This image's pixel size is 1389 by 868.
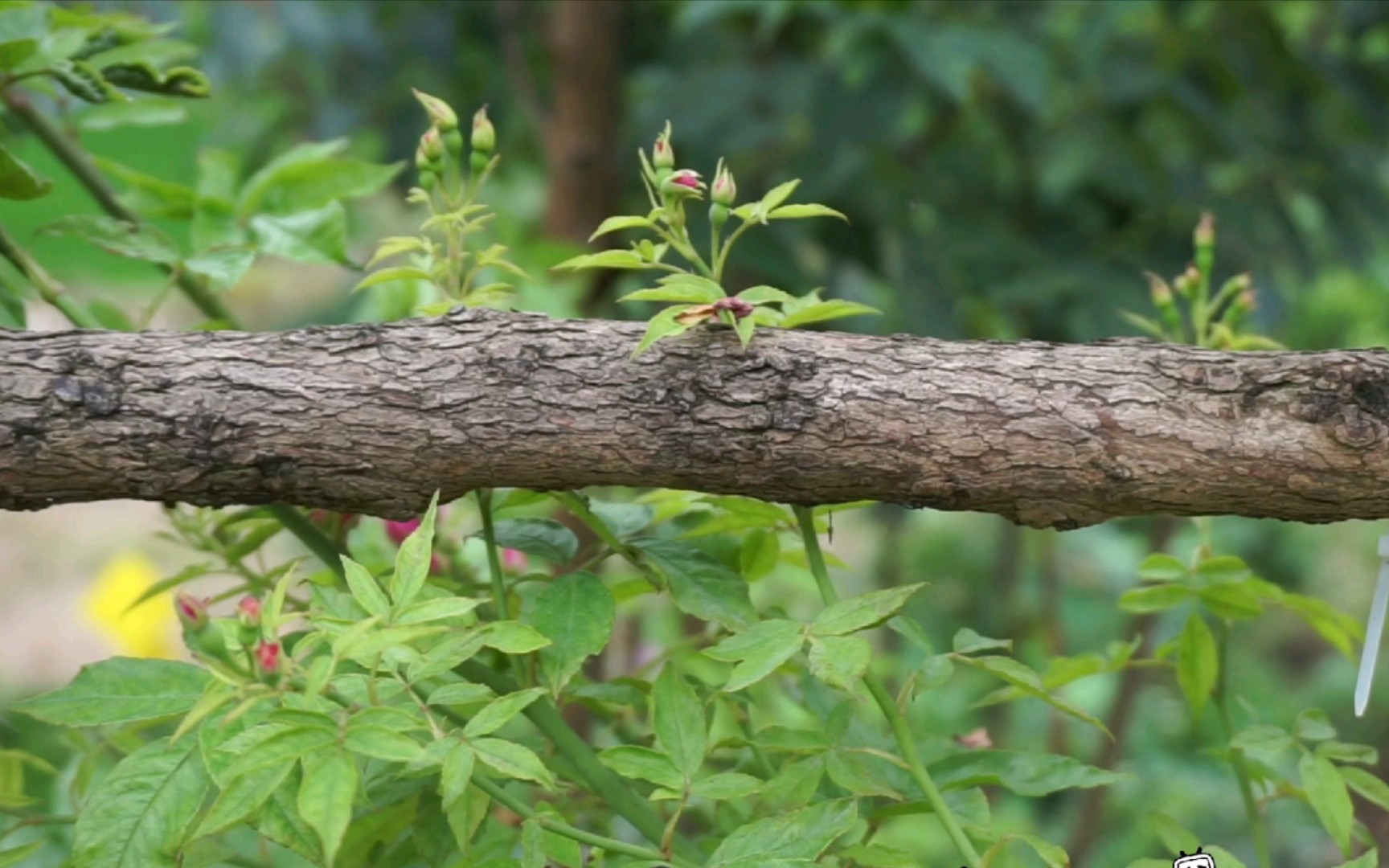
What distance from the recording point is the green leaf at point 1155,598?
732 millimetres

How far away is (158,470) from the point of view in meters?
0.60

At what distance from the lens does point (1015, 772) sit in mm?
667

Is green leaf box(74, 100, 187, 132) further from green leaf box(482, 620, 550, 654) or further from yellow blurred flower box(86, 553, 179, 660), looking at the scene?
yellow blurred flower box(86, 553, 179, 660)

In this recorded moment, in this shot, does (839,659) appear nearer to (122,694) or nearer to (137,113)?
(122,694)

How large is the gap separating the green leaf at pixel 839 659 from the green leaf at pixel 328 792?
0.57ft

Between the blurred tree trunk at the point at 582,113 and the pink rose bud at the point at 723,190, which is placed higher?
the pink rose bud at the point at 723,190

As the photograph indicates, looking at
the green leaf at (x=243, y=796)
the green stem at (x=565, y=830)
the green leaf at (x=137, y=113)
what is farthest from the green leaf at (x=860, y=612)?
the green leaf at (x=137, y=113)

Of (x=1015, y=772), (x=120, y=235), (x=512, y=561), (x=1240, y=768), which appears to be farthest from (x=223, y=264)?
(x=1240, y=768)

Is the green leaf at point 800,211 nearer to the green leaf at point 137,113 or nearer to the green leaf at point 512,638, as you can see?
the green leaf at point 512,638

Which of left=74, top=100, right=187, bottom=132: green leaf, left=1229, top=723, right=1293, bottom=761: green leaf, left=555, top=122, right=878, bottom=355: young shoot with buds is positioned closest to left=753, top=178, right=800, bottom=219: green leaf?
left=555, top=122, right=878, bottom=355: young shoot with buds

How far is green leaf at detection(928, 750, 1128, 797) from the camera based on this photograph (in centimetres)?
65

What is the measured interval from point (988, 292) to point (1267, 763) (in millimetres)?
755

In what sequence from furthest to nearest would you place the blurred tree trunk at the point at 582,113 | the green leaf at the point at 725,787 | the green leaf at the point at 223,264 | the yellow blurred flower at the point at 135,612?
the yellow blurred flower at the point at 135,612 < the blurred tree trunk at the point at 582,113 < the green leaf at the point at 223,264 < the green leaf at the point at 725,787

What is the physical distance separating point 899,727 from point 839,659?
0.09 metres
